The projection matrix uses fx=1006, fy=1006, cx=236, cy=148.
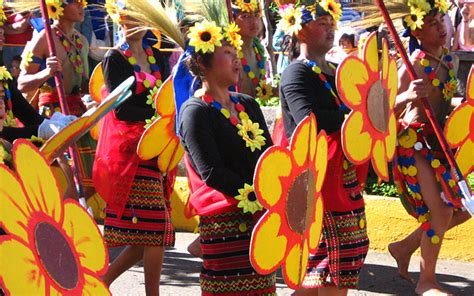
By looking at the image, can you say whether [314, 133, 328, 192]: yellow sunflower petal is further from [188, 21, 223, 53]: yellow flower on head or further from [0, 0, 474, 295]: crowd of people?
[188, 21, 223, 53]: yellow flower on head

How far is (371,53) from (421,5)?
1.06 m

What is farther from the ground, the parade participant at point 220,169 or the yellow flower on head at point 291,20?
the yellow flower on head at point 291,20

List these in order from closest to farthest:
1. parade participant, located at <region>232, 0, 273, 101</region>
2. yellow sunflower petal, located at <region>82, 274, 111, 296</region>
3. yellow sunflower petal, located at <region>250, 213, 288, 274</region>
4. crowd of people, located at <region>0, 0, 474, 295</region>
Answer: yellow sunflower petal, located at <region>82, 274, 111, 296</region>, yellow sunflower petal, located at <region>250, 213, 288, 274</region>, crowd of people, located at <region>0, 0, 474, 295</region>, parade participant, located at <region>232, 0, 273, 101</region>

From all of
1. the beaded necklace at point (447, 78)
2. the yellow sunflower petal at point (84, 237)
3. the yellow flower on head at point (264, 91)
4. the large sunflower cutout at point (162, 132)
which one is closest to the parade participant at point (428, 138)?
the beaded necklace at point (447, 78)

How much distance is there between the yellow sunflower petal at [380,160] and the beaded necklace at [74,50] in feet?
8.23

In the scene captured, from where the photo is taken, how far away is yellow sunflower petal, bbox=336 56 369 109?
14.9 feet

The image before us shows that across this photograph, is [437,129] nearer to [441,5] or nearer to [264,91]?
[441,5]

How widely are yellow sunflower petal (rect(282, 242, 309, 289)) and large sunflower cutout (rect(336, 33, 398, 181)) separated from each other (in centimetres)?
66

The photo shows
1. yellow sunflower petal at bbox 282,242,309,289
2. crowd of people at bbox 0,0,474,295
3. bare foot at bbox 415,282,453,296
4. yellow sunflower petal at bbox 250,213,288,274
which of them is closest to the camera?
yellow sunflower petal at bbox 250,213,288,274

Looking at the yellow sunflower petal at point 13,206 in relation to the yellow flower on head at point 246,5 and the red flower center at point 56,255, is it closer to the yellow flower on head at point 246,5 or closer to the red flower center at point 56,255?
the red flower center at point 56,255

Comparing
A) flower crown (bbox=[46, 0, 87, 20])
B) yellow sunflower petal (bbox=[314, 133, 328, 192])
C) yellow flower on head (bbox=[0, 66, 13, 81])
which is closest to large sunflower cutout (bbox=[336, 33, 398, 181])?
yellow sunflower petal (bbox=[314, 133, 328, 192])

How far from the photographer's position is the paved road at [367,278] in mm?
6129

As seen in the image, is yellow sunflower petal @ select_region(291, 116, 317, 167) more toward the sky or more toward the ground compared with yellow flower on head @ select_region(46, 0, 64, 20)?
more toward the ground

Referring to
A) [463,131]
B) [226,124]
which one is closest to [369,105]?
[226,124]
